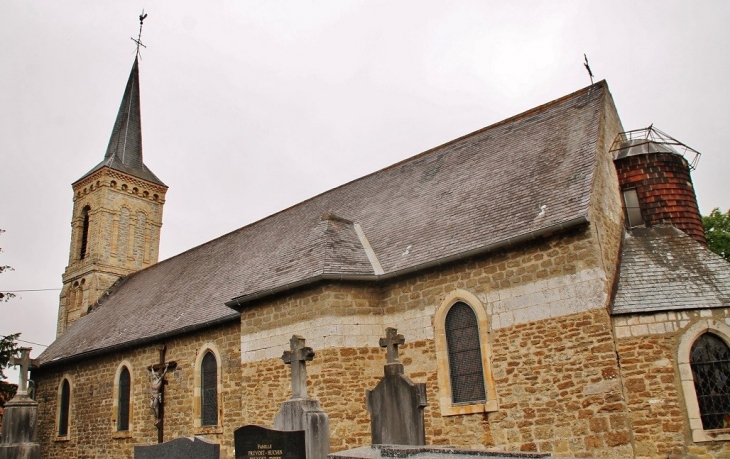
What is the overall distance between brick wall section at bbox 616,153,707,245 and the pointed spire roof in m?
25.3

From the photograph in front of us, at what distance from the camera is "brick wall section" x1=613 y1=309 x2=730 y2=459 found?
9664 mm

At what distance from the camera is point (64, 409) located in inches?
874

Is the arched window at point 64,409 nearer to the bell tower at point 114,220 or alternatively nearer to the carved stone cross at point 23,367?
the carved stone cross at point 23,367

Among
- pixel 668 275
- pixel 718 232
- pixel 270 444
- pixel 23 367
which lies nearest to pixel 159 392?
pixel 23 367

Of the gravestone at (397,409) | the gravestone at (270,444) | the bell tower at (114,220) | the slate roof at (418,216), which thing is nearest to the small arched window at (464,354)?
the slate roof at (418,216)

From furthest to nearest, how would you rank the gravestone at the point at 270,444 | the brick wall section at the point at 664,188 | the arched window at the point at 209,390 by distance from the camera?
the arched window at the point at 209,390, the brick wall section at the point at 664,188, the gravestone at the point at 270,444

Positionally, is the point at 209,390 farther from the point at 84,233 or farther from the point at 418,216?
the point at 84,233

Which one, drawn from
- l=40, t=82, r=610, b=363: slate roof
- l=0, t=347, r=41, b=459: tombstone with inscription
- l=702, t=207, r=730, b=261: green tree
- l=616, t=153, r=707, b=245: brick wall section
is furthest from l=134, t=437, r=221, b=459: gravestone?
l=702, t=207, r=730, b=261: green tree

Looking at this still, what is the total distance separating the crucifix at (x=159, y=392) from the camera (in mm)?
17453

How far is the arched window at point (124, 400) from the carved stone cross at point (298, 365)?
11568mm

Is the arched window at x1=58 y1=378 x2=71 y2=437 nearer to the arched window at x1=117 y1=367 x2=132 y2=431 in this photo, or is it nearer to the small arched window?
the arched window at x1=117 y1=367 x2=132 y2=431

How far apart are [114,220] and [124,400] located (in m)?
13.2

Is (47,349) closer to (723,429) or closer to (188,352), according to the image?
(188,352)

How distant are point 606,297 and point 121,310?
19.5 meters
